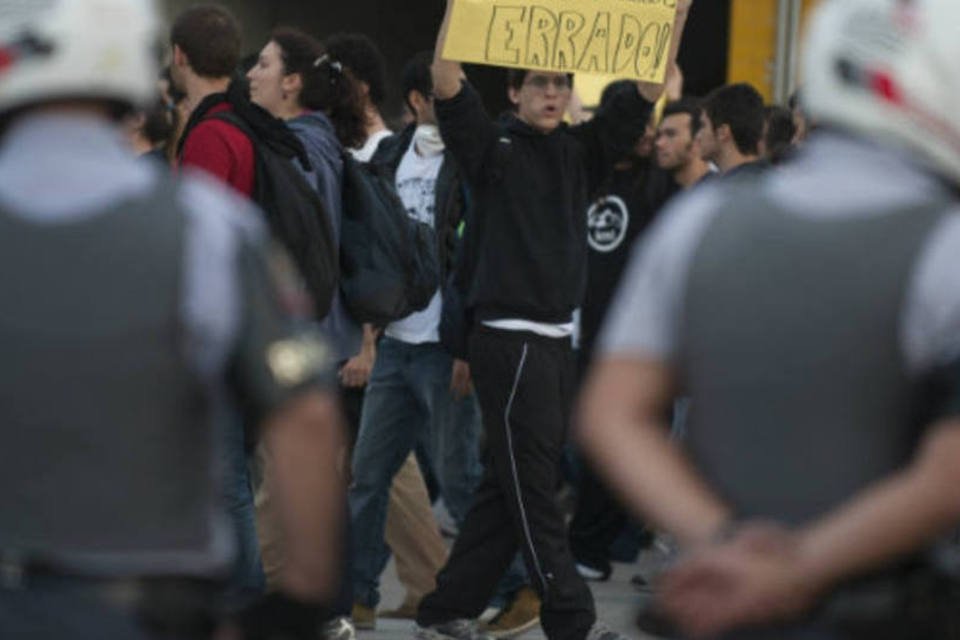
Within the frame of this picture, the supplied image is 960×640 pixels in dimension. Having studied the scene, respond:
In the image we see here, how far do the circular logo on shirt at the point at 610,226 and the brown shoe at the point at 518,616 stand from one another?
2.43 meters

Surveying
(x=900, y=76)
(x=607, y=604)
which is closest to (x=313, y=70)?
(x=607, y=604)

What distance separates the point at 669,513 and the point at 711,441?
12 centimetres

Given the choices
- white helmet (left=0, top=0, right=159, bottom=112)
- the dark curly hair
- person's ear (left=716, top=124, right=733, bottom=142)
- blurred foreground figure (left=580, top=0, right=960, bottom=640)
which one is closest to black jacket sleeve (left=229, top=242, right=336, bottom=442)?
white helmet (left=0, top=0, right=159, bottom=112)

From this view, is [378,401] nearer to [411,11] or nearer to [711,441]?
[711,441]

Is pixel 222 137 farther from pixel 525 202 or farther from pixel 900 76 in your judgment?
pixel 900 76

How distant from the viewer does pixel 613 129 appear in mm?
8133

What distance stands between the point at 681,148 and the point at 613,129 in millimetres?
2851

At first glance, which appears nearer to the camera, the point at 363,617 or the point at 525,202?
the point at 525,202

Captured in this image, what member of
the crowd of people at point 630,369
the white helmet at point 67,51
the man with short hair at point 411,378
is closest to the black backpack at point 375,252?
the man with short hair at point 411,378

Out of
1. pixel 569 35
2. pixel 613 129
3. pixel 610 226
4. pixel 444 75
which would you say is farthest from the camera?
pixel 610 226

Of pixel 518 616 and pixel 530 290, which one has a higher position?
pixel 530 290

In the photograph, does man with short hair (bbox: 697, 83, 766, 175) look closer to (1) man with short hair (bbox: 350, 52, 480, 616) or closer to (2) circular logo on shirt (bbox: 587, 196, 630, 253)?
(1) man with short hair (bbox: 350, 52, 480, 616)

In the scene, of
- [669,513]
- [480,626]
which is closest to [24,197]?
[669,513]

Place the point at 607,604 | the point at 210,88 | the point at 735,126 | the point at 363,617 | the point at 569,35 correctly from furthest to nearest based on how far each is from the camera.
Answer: the point at 607,604
the point at 735,126
the point at 363,617
the point at 569,35
the point at 210,88
